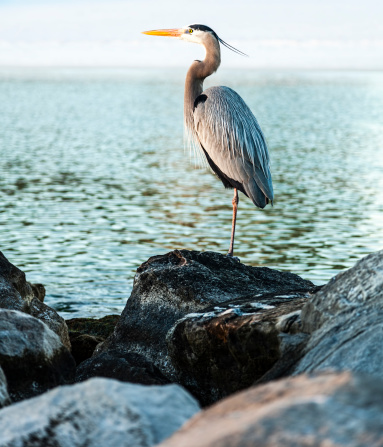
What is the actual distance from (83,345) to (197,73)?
16.5ft

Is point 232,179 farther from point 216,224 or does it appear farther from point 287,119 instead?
point 287,119

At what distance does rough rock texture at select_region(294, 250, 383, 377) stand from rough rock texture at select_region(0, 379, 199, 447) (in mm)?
1224

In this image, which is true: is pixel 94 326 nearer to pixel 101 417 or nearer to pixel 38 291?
pixel 38 291

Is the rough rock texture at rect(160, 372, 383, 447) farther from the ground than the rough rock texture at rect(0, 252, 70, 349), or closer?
farther from the ground

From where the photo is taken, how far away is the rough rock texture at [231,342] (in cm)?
Result: 548

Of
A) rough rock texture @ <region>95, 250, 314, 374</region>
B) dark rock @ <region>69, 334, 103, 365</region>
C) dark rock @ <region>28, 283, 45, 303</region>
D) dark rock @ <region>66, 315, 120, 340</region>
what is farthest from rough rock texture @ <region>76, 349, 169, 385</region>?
dark rock @ <region>28, 283, 45, 303</region>

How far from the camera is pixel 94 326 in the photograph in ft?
31.1

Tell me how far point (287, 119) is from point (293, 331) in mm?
59656

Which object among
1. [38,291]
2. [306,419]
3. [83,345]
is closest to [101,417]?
[306,419]

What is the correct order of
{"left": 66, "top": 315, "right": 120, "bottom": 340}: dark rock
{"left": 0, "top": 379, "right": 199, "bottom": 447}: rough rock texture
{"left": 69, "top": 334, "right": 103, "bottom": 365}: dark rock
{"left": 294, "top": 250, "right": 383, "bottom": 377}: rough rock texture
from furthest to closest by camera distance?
{"left": 66, "top": 315, "right": 120, "bottom": 340}: dark rock → {"left": 69, "top": 334, "right": 103, "bottom": 365}: dark rock → {"left": 294, "top": 250, "right": 383, "bottom": 377}: rough rock texture → {"left": 0, "top": 379, "right": 199, "bottom": 447}: rough rock texture

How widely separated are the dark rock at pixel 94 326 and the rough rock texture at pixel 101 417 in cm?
571

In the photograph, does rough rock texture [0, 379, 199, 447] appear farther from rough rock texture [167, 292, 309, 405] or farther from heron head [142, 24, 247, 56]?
heron head [142, 24, 247, 56]

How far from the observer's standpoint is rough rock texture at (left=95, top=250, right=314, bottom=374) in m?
7.04

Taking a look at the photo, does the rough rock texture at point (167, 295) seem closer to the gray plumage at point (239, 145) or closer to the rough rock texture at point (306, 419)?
the gray plumage at point (239, 145)
